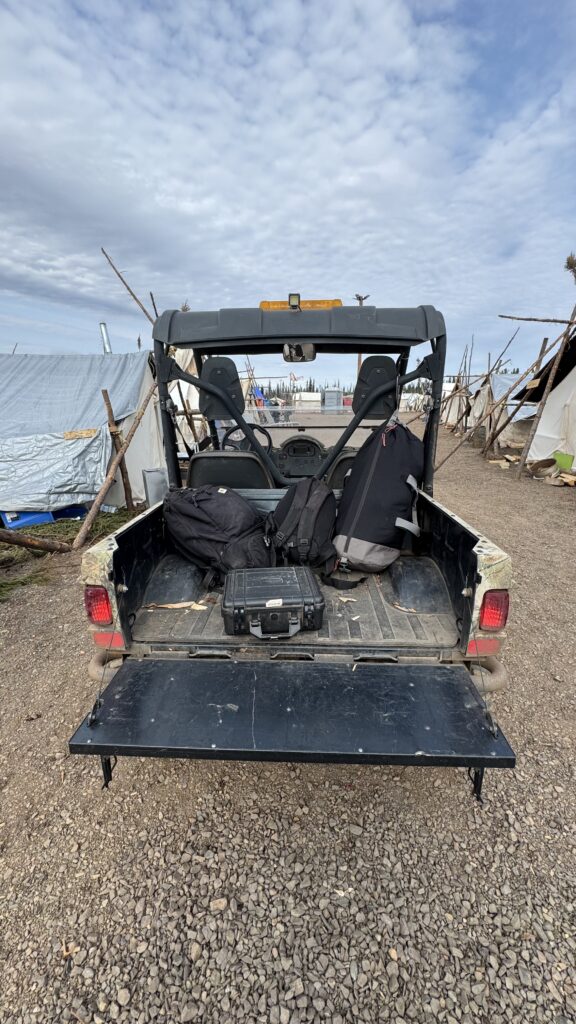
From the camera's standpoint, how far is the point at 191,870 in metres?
2.00

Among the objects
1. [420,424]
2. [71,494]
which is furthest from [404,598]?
[420,424]

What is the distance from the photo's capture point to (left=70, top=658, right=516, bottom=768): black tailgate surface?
172cm

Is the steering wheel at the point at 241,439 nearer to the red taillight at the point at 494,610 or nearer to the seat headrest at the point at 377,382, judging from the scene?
the seat headrest at the point at 377,382

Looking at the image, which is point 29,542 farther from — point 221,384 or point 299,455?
point 299,455

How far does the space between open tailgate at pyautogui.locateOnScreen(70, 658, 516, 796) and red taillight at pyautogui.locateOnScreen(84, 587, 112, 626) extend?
0.28 meters

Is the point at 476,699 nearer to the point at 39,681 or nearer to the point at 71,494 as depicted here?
the point at 39,681

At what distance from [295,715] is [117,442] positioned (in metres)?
7.01

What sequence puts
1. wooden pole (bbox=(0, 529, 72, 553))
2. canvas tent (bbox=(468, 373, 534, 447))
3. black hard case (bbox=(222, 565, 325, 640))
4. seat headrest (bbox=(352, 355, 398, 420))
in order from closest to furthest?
black hard case (bbox=(222, 565, 325, 640))
seat headrest (bbox=(352, 355, 398, 420))
wooden pole (bbox=(0, 529, 72, 553))
canvas tent (bbox=(468, 373, 534, 447))

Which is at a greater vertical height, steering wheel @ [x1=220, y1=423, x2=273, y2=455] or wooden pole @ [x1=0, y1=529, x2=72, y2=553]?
steering wheel @ [x1=220, y1=423, x2=273, y2=455]

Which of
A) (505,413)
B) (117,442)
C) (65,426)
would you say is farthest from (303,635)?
(505,413)

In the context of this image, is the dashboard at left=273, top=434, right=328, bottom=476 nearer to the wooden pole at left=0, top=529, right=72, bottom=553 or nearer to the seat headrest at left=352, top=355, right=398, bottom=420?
the seat headrest at left=352, top=355, right=398, bottom=420

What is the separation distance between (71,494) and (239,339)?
6.01 meters

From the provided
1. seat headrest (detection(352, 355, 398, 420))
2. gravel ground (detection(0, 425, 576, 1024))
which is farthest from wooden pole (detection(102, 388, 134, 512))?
gravel ground (detection(0, 425, 576, 1024))

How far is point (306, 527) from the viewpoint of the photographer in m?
2.81
